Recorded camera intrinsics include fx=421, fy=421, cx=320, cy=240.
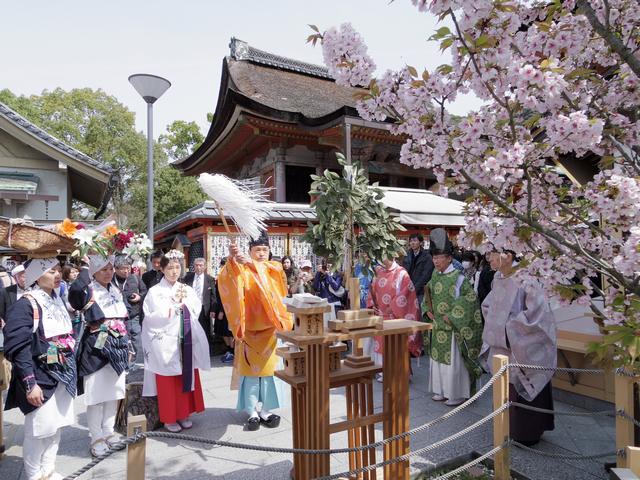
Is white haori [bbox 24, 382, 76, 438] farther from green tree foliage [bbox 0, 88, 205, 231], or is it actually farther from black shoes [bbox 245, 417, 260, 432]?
green tree foliage [bbox 0, 88, 205, 231]

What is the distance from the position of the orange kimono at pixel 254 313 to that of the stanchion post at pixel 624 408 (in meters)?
2.71

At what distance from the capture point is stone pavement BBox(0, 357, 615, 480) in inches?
132

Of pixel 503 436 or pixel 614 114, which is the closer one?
pixel 614 114

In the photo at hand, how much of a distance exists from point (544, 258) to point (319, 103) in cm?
1261

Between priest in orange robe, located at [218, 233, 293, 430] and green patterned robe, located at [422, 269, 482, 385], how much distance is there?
1.86 meters

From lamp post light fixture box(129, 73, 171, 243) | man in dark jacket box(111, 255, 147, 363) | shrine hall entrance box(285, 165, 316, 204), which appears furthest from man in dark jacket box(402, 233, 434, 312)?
shrine hall entrance box(285, 165, 316, 204)

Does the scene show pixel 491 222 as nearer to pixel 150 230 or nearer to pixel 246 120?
pixel 150 230

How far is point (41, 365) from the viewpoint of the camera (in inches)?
119

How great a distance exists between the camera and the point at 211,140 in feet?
47.2

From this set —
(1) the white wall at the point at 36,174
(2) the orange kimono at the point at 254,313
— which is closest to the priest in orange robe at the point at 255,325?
(2) the orange kimono at the point at 254,313

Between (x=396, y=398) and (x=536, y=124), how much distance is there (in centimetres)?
195

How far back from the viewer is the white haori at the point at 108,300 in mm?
3645

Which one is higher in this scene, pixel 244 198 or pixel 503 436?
pixel 244 198

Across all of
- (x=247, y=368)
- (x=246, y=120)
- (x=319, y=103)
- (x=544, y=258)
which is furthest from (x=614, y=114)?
(x=319, y=103)
